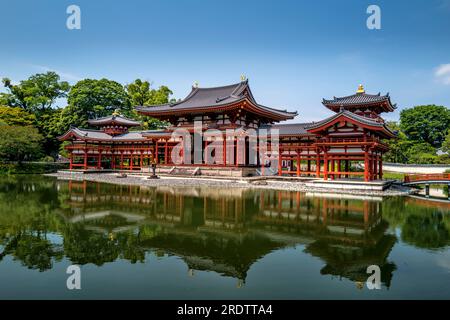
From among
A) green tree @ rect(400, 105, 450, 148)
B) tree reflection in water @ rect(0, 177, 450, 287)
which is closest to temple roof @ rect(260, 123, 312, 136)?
tree reflection in water @ rect(0, 177, 450, 287)

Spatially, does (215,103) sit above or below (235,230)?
above

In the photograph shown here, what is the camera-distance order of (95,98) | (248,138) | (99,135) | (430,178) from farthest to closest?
(95,98), (99,135), (248,138), (430,178)

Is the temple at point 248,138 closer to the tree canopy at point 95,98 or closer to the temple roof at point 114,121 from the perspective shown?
the temple roof at point 114,121

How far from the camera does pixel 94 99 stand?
52.2 meters

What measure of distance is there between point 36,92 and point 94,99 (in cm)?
993

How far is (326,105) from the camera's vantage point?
1232 inches

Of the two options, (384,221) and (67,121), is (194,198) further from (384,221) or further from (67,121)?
(67,121)

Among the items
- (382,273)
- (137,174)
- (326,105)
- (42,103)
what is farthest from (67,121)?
(382,273)

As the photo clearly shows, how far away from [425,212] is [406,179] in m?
13.1

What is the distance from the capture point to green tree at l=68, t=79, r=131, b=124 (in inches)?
1991

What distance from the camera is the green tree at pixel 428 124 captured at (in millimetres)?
59000

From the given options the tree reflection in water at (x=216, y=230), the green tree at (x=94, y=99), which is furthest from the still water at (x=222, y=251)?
the green tree at (x=94, y=99)

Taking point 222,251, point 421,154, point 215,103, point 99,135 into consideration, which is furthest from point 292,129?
point 421,154
